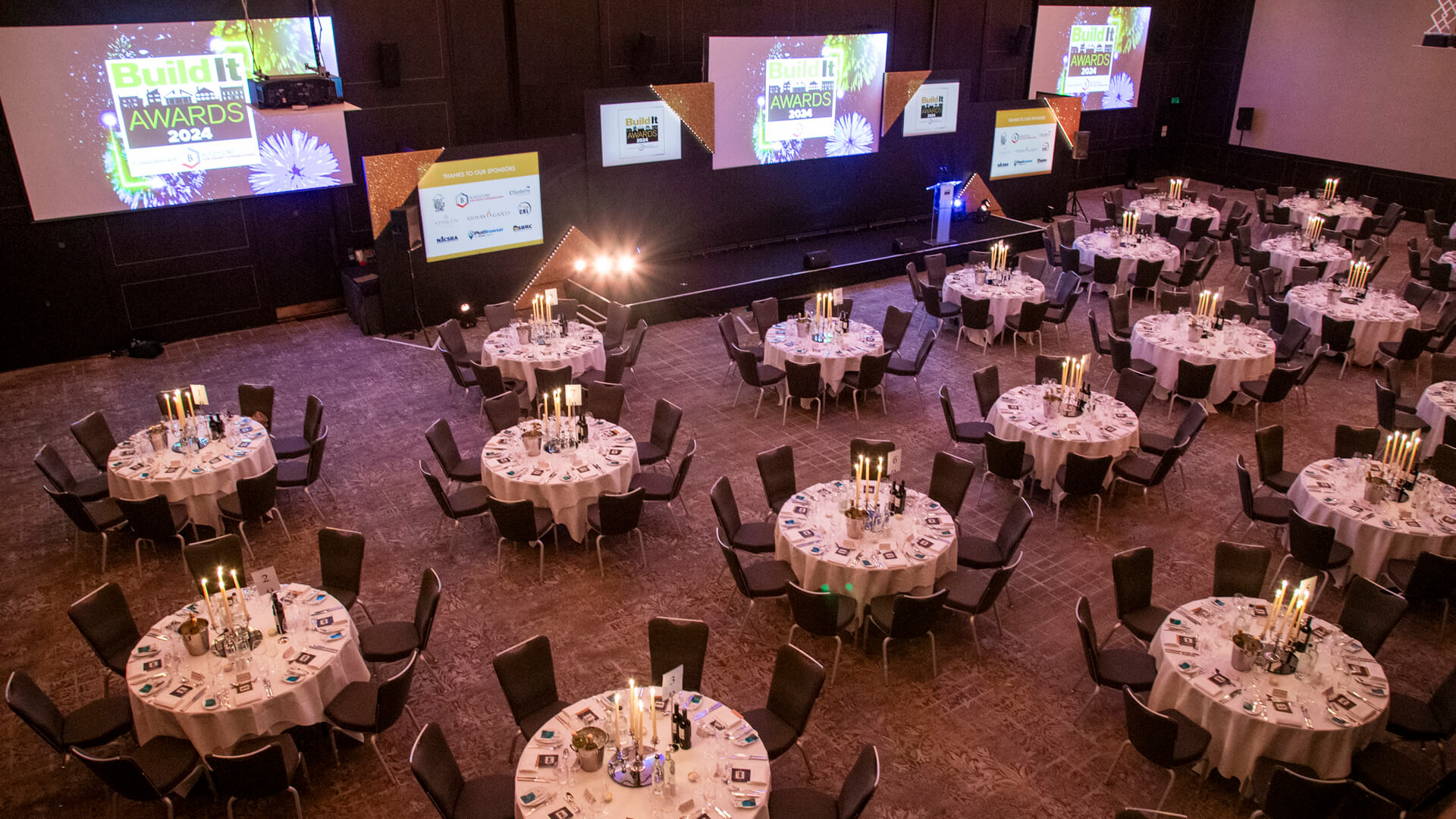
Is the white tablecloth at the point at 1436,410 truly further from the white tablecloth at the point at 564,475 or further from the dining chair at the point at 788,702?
the white tablecloth at the point at 564,475

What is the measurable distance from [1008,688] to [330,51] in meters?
11.4

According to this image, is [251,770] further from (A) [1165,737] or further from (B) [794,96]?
(B) [794,96]

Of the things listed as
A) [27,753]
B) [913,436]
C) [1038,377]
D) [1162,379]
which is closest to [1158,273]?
[1162,379]

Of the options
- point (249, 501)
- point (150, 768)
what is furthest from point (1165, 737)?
point (249, 501)

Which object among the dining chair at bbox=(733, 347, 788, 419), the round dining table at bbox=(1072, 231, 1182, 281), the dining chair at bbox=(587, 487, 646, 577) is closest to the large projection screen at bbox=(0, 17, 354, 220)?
the dining chair at bbox=(733, 347, 788, 419)

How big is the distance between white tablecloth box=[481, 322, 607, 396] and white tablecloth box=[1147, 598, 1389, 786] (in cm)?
673

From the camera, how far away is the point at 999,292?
1292 centimetres

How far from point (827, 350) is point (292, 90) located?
5961mm

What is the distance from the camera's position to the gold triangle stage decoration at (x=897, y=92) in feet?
55.5

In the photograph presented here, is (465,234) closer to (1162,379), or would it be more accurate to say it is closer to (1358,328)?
(1162,379)

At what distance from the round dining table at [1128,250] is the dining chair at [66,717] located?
1316cm

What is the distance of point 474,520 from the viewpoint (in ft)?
29.4

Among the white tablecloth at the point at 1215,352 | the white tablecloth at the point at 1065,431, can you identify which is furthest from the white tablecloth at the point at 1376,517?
the white tablecloth at the point at 1215,352

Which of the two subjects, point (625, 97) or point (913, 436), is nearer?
point (913, 436)
